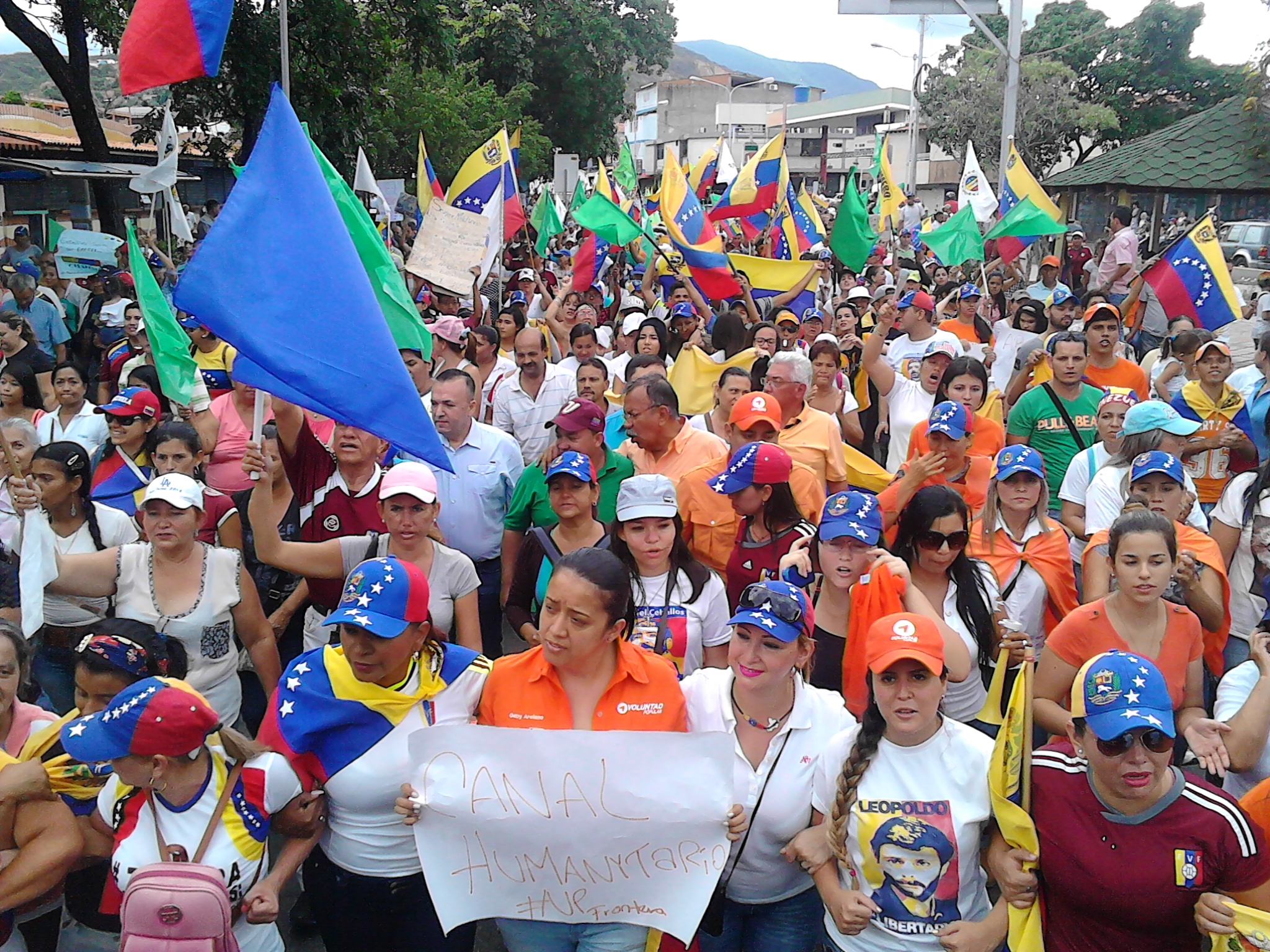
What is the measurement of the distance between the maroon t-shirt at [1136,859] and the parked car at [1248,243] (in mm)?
20600

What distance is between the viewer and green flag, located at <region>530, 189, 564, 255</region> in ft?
51.5

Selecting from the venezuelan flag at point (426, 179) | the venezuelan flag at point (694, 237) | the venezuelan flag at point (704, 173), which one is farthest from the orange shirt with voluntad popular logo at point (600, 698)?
the venezuelan flag at point (704, 173)

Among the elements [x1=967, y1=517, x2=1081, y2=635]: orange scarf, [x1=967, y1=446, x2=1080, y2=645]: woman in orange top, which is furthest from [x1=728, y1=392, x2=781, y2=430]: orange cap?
[x1=967, y1=517, x2=1081, y2=635]: orange scarf

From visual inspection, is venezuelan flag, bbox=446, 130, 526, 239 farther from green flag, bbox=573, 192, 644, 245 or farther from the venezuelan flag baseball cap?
the venezuelan flag baseball cap

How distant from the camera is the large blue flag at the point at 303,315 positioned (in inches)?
145

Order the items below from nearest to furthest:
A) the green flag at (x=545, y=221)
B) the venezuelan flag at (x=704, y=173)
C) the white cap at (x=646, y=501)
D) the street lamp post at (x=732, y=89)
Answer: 1. the white cap at (x=646, y=501)
2. the green flag at (x=545, y=221)
3. the venezuelan flag at (x=704, y=173)
4. the street lamp post at (x=732, y=89)

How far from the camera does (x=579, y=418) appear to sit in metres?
5.09

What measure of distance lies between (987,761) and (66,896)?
8.58 ft

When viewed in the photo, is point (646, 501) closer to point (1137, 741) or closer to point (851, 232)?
point (1137, 741)

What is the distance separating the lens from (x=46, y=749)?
325 centimetres

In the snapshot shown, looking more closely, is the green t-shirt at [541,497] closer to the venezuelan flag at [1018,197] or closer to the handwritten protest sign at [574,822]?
the handwritten protest sign at [574,822]

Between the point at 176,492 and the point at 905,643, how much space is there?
260 cm

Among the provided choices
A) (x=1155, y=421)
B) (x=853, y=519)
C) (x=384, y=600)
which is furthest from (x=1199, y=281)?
(x=384, y=600)

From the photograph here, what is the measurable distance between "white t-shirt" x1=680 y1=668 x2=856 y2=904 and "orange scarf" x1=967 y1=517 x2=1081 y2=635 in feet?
5.08
